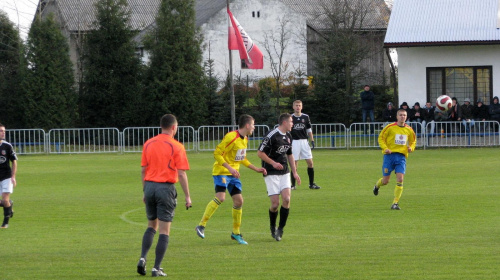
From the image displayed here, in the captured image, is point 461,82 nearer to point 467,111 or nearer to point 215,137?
point 467,111

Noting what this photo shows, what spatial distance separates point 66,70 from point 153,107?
16.1 ft

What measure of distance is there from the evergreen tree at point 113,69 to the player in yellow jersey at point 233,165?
29.4m

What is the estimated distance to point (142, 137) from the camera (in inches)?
1357

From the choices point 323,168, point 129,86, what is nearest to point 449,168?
point 323,168

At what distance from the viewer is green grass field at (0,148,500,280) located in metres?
9.03

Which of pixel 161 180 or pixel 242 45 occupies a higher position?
pixel 242 45

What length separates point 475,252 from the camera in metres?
9.83

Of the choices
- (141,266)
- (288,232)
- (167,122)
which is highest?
(167,122)

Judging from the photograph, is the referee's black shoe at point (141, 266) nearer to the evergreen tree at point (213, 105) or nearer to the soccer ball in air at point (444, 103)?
the soccer ball in air at point (444, 103)

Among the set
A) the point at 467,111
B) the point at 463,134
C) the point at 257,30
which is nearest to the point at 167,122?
the point at 463,134

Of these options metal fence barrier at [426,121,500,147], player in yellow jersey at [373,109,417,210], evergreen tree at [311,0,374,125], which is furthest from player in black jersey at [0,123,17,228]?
evergreen tree at [311,0,374,125]

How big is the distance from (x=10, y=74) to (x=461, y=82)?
79.7ft

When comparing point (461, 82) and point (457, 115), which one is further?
point (461, 82)

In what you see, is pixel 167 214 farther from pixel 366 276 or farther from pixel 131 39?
pixel 131 39
